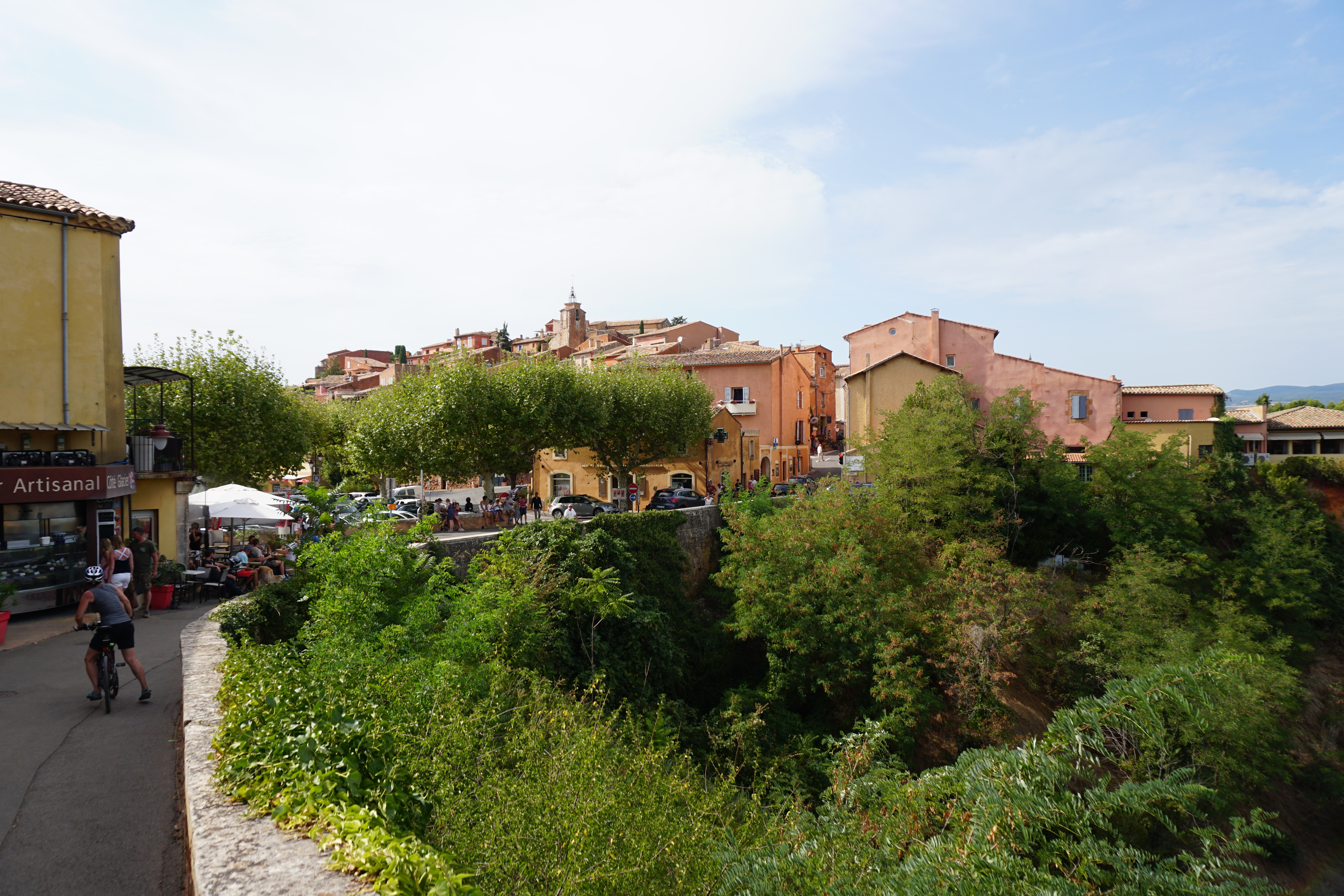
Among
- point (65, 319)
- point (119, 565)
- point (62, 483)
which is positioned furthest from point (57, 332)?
point (119, 565)

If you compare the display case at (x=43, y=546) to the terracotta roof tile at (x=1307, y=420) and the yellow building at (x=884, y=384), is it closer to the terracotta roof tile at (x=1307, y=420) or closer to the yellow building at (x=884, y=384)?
the yellow building at (x=884, y=384)

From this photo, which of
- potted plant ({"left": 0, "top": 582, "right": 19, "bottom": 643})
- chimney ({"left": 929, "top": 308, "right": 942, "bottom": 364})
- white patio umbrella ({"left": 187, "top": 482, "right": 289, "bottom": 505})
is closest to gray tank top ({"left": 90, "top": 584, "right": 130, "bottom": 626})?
potted plant ({"left": 0, "top": 582, "right": 19, "bottom": 643})

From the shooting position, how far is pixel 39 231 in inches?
597

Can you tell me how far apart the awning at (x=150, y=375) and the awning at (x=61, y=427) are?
177 centimetres

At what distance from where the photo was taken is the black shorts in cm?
803

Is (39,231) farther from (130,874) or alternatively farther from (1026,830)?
(1026,830)

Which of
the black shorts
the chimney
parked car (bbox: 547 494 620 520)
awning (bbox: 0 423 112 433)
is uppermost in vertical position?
the chimney

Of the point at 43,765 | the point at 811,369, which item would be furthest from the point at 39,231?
the point at 811,369

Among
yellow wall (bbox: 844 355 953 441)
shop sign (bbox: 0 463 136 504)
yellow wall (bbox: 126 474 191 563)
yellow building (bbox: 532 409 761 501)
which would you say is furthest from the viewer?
yellow building (bbox: 532 409 761 501)

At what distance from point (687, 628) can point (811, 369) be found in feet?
135

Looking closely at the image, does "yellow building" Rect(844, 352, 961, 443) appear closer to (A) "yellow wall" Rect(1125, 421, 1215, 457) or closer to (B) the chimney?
(B) the chimney

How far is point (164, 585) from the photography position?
47.9 ft

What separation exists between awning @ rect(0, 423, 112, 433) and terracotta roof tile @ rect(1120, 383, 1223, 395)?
4327 centimetres

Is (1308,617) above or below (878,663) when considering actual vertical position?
below
